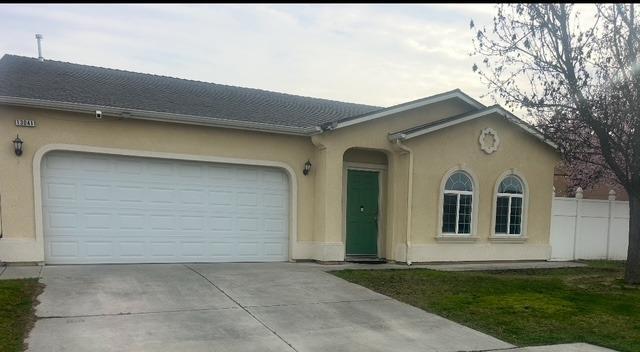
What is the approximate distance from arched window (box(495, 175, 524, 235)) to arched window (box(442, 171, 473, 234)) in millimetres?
893

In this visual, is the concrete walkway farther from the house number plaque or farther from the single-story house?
the house number plaque

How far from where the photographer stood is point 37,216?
26.9 feet

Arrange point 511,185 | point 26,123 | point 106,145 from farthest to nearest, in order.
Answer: point 511,185 → point 106,145 → point 26,123

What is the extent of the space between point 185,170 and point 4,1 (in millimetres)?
5395

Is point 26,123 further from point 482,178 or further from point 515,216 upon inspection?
point 515,216

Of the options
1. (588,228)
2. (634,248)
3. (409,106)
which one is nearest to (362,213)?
(409,106)

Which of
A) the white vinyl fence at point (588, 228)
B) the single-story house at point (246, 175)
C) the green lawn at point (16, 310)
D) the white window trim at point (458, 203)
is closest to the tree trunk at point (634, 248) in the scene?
the single-story house at point (246, 175)

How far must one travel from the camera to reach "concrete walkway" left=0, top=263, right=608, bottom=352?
481 cm

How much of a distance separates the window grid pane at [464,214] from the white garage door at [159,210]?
435 centimetres

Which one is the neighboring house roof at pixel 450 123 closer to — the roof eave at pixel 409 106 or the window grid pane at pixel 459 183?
the roof eave at pixel 409 106

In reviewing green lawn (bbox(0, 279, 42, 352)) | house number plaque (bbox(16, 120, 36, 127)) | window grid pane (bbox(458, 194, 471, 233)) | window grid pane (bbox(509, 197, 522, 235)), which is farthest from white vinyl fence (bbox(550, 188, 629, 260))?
house number plaque (bbox(16, 120, 36, 127))

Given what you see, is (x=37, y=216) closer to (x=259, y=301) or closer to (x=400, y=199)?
(x=259, y=301)

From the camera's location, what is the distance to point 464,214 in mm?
11234

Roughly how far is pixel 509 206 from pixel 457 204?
5.39 feet
